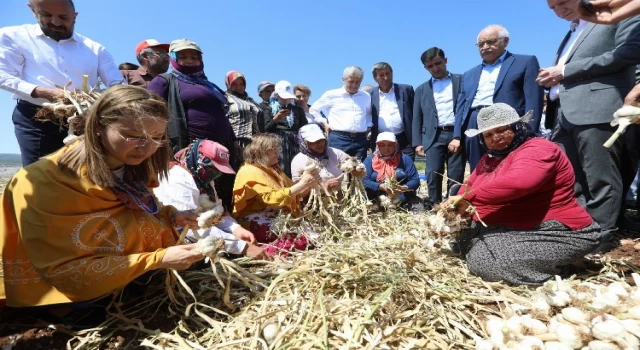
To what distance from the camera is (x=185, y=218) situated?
196cm

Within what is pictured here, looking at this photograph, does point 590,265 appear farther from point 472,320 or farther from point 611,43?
point 611,43

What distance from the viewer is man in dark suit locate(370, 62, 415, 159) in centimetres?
477

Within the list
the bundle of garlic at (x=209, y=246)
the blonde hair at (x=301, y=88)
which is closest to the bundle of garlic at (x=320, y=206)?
the bundle of garlic at (x=209, y=246)

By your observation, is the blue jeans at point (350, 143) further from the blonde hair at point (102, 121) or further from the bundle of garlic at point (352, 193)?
the blonde hair at point (102, 121)

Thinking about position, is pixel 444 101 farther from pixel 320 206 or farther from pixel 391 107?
pixel 320 206

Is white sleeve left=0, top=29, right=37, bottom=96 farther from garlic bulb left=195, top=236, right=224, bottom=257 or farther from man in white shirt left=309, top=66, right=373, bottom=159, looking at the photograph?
man in white shirt left=309, top=66, right=373, bottom=159

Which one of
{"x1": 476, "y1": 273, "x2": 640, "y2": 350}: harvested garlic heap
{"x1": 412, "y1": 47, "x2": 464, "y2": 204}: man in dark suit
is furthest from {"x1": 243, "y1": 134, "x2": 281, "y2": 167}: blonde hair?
{"x1": 412, "y1": 47, "x2": 464, "y2": 204}: man in dark suit

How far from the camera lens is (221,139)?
311cm

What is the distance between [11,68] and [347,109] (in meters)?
3.29

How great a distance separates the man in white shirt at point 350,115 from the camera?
468 centimetres

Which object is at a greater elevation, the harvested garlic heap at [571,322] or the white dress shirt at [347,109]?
the white dress shirt at [347,109]

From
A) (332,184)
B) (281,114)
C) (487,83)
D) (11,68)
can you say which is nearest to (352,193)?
(332,184)

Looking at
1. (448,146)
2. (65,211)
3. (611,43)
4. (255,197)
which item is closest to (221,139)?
(255,197)

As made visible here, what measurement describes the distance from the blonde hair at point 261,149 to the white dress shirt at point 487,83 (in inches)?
85.4
